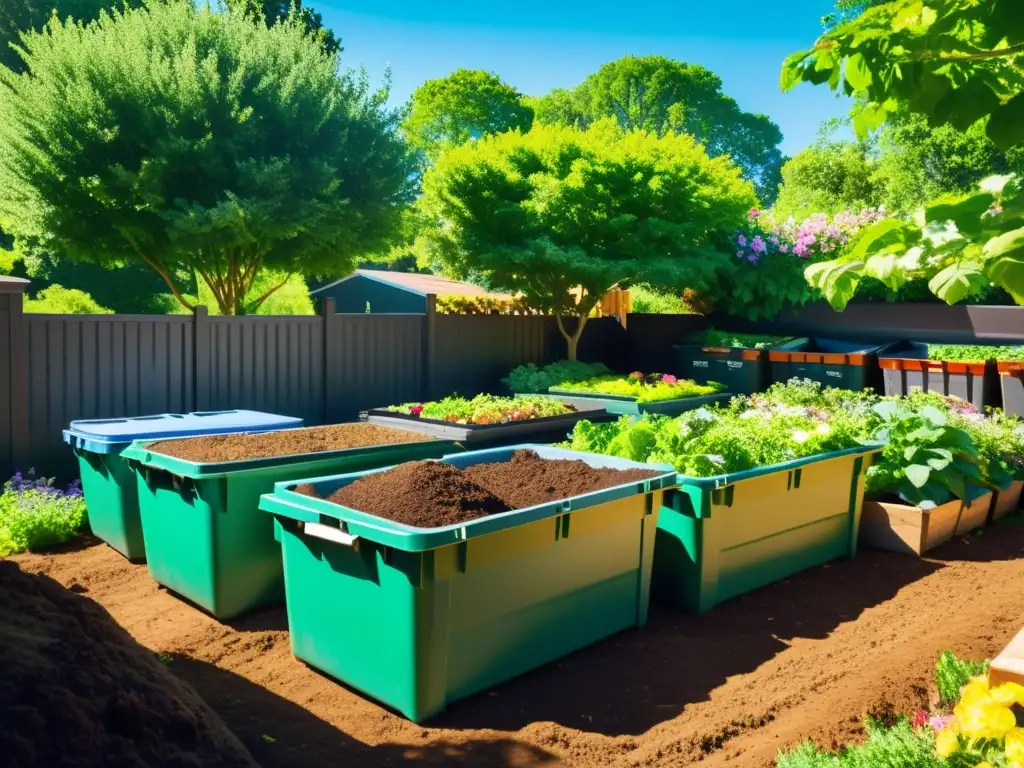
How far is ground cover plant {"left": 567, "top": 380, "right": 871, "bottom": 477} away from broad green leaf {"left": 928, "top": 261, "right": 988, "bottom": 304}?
375 centimetres

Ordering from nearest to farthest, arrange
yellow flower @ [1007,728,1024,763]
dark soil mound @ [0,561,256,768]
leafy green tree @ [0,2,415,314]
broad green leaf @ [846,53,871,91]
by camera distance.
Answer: broad green leaf @ [846,53,871,91] → yellow flower @ [1007,728,1024,763] → dark soil mound @ [0,561,256,768] → leafy green tree @ [0,2,415,314]

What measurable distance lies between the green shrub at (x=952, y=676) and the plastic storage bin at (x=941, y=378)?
7.08 m

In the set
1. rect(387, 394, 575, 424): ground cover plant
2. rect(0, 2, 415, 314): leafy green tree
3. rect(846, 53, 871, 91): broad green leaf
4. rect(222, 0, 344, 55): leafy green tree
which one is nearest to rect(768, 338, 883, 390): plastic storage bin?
rect(387, 394, 575, 424): ground cover plant

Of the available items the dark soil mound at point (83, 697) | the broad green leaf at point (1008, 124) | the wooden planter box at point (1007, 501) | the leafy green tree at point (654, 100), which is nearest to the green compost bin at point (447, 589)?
the dark soil mound at point (83, 697)

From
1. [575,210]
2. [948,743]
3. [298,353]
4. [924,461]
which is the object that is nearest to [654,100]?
[575,210]

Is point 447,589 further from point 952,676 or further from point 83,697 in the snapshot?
point 952,676

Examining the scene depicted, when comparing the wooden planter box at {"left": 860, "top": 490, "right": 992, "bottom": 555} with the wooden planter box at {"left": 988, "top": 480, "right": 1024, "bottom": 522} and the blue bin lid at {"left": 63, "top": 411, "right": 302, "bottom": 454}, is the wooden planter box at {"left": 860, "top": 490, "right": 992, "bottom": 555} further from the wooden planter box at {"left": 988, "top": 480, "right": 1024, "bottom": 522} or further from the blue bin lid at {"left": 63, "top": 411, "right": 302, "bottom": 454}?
the blue bin lid at {"left": 63, "top": 411, "right": 302, "bottom": 454}

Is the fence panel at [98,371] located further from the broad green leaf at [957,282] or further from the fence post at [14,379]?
the broad green leaf at [957,282]

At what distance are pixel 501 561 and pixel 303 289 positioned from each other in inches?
812

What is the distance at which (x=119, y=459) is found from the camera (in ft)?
20.0

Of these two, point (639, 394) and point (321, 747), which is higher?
point (639, 394)

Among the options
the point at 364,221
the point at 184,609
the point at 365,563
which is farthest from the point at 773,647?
the point at 364,221

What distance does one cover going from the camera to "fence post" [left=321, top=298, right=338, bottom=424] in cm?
972

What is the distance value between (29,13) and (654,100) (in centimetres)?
3655
